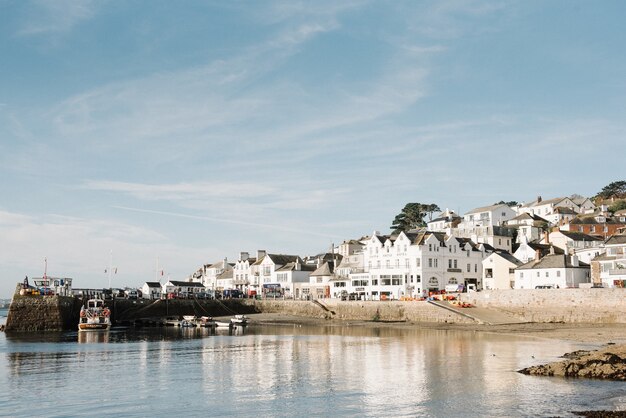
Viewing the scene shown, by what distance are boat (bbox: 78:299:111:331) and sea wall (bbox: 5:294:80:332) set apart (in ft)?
8.84

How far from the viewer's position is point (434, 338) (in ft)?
189

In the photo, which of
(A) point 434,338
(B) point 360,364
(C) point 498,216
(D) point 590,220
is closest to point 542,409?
(B) point 360,364

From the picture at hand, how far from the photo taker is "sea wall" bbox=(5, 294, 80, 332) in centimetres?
8031

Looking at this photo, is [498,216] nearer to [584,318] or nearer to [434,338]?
[584,318]

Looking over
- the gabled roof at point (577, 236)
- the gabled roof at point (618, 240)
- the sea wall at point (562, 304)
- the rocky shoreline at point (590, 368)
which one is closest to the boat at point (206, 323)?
the sea wall at point (562, 304)

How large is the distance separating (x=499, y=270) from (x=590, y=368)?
58792mm

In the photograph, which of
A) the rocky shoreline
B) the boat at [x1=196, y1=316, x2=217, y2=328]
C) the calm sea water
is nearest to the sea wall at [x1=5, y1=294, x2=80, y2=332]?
the boat at [x1=196, y1=316, x2=217, y2=328]

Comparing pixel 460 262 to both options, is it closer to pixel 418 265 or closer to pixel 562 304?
pixel 418 265

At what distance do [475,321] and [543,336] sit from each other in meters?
14.5

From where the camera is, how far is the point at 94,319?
81.4m

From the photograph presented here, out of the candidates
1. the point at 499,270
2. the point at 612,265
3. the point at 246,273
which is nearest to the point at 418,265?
the point at 499,270

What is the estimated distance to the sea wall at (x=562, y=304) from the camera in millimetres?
63969

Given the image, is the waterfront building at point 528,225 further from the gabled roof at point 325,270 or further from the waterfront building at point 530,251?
the gabled roof at point 325,270

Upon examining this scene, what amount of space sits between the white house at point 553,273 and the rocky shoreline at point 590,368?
43.2 metres
